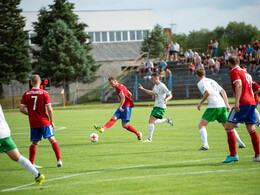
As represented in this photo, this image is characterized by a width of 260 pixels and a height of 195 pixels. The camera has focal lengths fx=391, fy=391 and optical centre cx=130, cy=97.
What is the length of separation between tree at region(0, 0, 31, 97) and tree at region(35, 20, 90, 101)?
1.99 meters

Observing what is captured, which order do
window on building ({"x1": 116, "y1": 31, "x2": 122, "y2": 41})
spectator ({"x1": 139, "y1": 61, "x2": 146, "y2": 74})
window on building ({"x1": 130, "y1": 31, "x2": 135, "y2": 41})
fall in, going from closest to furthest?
spectator ({"x1": 139, "y1": 61, "x2": 146, "y2": 74}) < window on building ({"x1": 116, "y1": 31, "x2": 122, "y2": 41}) < window on building ({"x1": 130, "y1": 31, "x2": 135, "y2": 41})

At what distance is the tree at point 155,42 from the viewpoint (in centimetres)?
6259

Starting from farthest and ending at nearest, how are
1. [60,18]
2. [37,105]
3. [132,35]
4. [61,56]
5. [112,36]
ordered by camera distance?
1. [132,35]
2. [112,36]
3. [60,18]
4. [61,56]
5. [37,105]

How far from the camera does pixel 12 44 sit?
49.0 meters

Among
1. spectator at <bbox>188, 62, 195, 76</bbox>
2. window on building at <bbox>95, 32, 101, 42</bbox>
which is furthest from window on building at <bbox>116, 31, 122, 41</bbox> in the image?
spectator at <bbox>188, 62, 195, 76</bbox>

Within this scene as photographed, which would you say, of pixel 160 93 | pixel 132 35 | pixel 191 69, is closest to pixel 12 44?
pixel 191 69

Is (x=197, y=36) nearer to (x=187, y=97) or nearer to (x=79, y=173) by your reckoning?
(x=187, y=97)

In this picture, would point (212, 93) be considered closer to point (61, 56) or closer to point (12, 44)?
point (61, 56)

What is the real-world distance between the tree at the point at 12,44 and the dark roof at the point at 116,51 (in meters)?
18.1

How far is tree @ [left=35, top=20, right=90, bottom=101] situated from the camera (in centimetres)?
4819

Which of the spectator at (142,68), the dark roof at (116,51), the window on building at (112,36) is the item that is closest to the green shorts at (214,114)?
the spectator at (142,68)

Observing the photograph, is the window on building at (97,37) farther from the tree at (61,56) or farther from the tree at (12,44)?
the tree at (12,44)

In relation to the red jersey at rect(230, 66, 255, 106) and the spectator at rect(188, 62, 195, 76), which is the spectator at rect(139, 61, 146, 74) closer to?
the spectator at rect(188, 62, 195, 76)

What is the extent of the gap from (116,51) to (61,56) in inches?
856
